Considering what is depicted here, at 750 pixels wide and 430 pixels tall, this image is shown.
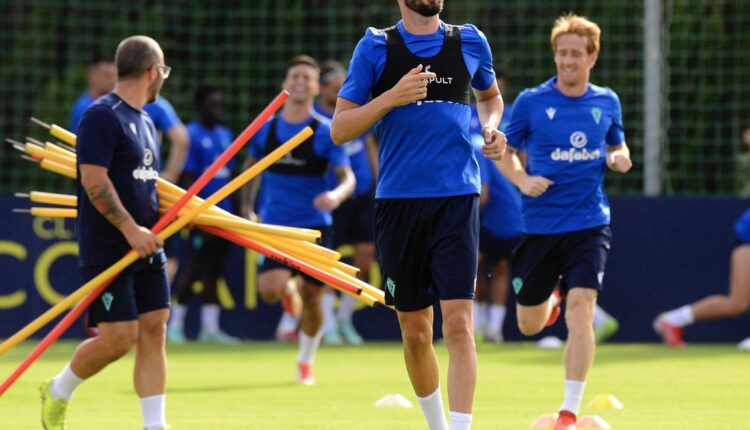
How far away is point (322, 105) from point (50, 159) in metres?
6.51

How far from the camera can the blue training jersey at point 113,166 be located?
305 inches

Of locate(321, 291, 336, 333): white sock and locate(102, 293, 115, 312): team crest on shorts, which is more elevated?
locate(102, 293, 115, 312): team crest on shorts

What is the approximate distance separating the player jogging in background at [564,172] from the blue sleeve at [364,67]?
2072 mm

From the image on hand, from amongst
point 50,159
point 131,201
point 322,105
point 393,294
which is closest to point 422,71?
point 393,294

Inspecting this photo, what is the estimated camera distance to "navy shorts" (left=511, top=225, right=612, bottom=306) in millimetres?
8961

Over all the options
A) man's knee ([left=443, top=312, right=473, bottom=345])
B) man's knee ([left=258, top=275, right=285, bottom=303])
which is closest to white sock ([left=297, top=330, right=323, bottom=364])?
man's knee ([left=258, top=275, right=285, bottom=303])

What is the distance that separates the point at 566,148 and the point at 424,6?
2.35m

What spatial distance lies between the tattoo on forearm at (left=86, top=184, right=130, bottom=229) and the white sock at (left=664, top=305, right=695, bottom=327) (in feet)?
26.7

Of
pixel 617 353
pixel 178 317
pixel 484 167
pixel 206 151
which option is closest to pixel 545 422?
pixel 617 353

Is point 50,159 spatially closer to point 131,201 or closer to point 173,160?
point 131,201

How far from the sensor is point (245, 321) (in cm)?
1600

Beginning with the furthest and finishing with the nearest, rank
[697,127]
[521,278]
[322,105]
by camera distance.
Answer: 1. [697,127]
2. [322,105]
3. [521,278]

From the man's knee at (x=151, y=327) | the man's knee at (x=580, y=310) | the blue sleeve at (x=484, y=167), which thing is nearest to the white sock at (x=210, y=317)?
the blue sleeve at (x=484, y=167)

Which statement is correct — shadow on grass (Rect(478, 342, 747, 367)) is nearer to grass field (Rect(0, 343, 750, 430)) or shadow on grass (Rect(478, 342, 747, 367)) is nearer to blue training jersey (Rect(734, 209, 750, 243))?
grass field (Rect(0, 343, 750, 430))
